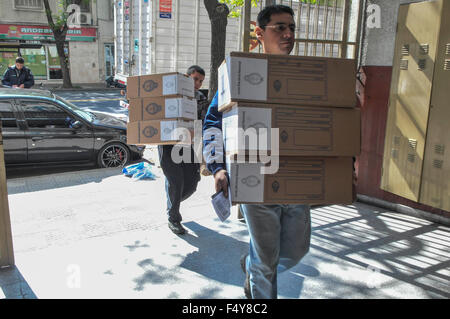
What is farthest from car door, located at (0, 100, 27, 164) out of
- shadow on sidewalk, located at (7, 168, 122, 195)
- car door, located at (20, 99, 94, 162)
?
shadow on sidewalk, located at (7, 168, 122, 195)

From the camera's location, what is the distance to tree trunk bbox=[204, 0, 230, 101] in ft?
23.8

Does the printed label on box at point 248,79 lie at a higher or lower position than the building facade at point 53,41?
lower

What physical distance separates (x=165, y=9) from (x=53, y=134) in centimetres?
549

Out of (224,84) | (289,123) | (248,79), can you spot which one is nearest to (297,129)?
(289,123)

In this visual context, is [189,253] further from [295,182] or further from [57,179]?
[57,179]

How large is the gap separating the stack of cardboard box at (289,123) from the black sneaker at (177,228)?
6.66 ft

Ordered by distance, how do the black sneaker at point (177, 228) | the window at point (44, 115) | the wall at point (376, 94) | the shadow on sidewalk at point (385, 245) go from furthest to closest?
the window at point (44, 115) → the wall at point (376, 94) → the black sneaker at point (177, 228) → the shadow on sidewalk at point (385, 245)

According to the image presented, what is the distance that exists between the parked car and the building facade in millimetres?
19229

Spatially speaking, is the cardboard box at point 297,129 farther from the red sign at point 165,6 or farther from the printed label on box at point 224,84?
the red sign at point 165,6

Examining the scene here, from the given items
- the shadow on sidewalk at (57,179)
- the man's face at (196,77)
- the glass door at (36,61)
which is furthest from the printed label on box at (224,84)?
the glass door at (36,61)

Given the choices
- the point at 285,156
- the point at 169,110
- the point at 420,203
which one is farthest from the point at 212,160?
the point at 420,203

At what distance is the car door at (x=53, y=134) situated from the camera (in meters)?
7.06

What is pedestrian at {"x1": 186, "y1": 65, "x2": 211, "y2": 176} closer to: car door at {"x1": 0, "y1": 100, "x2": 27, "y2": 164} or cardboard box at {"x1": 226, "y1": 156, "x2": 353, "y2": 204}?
cardboard box at {"x1": 226, "y1": 156, "x2": 353, "y2": 204}

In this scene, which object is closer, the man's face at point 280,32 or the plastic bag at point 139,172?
the man's face at point 280,32
